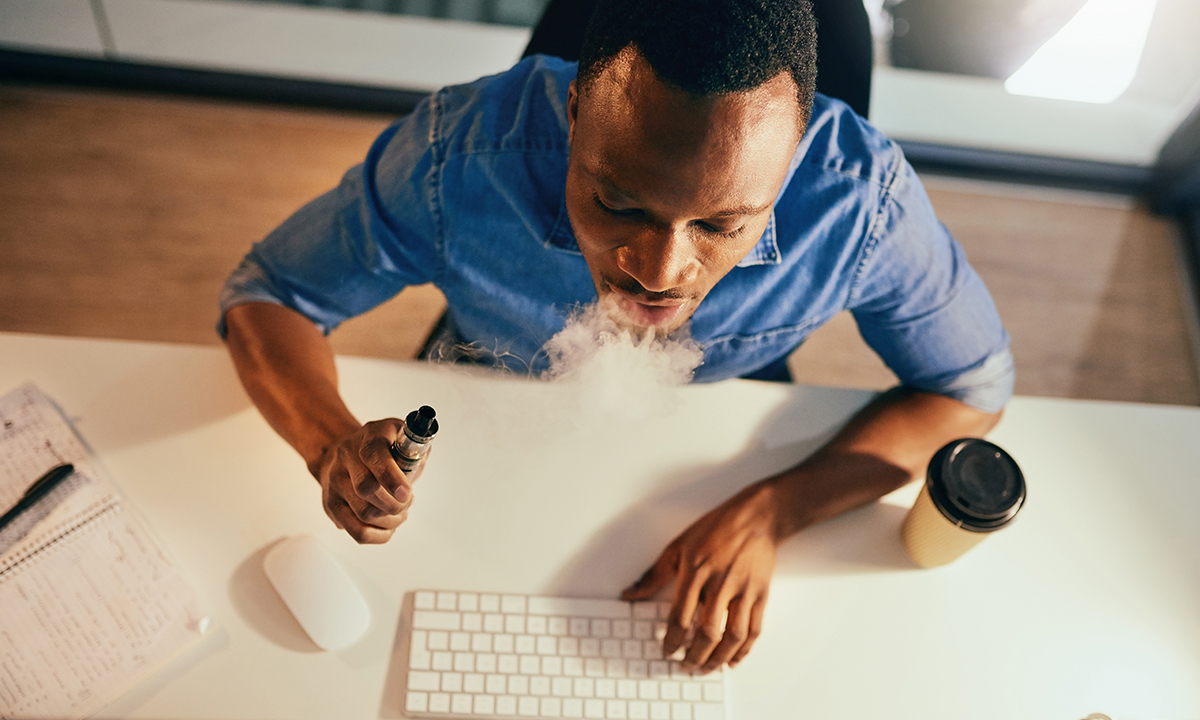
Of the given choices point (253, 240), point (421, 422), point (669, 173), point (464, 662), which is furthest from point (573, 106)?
point (253, 240)

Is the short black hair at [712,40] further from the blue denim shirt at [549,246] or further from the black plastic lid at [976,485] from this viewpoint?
the black plastic lid at [976,485]

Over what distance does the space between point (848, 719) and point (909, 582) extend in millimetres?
212

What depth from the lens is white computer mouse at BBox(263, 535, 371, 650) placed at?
0.99 metres

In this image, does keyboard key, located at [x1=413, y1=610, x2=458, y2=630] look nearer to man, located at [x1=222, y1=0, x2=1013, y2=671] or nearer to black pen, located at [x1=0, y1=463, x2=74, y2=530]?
man, located at [x1=222, y1=0, x2=1013, y2=671]

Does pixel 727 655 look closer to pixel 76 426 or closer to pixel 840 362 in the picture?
pixel 76 426

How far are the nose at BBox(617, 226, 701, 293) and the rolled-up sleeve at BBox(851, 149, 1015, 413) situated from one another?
0.37 metres

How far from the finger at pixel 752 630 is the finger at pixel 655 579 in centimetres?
12

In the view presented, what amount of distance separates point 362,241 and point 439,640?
0.56 meters

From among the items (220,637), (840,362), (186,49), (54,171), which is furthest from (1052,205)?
(54,171)

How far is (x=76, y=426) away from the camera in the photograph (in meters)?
1.10

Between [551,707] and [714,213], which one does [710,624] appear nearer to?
[551,707]

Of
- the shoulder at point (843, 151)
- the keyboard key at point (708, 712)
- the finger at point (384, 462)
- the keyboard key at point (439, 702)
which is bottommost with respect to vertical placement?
the keyboard key at point (708, 712)

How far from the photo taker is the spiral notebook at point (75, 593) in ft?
3.11

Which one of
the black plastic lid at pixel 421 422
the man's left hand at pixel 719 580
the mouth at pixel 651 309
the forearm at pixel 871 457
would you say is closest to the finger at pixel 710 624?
the man's left hand at pixel 719 580
